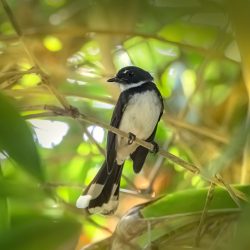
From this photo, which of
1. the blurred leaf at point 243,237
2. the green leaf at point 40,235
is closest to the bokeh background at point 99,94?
the green leaf at point 40,235

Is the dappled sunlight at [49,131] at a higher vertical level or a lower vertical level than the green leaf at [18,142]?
lower

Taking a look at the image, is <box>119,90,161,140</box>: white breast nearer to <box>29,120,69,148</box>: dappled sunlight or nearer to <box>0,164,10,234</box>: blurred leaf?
<box>29,120,69,148</box>: dappled sunlight

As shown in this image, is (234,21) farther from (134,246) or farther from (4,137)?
(134,246)

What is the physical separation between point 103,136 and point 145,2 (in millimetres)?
248

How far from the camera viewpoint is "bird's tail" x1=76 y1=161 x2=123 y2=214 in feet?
2.19

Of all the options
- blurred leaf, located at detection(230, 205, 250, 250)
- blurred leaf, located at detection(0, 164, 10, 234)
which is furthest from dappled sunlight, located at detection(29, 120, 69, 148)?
blurred leaf, located at detection(230, 205, 250, 250)

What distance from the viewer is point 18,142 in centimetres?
45

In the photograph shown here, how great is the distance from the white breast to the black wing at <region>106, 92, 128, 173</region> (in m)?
0.01

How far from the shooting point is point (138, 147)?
2.57ft

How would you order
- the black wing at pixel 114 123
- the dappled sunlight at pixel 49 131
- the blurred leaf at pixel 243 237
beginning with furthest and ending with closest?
1. the black wing at pixel 114 123
2. the dappled sunlight at pixel 49 131
3. the blurred leaf at pixel 243 237

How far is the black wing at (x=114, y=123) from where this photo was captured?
2.38 feet

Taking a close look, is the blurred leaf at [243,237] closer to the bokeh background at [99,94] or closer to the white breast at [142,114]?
the bokeh background at [99,94]

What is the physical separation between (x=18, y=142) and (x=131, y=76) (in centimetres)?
28

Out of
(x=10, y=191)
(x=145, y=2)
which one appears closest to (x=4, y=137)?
(x=10, y=191)
